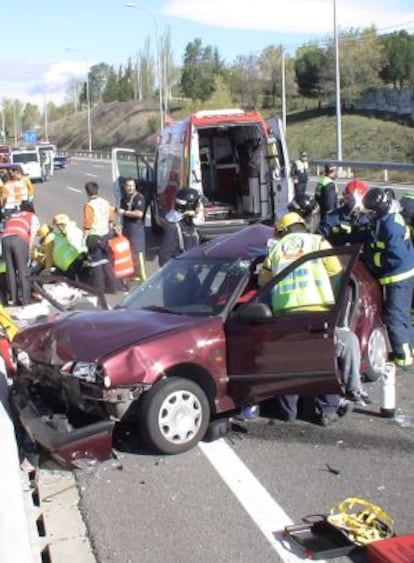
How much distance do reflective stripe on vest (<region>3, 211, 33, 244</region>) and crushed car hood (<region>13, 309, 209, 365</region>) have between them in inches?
206

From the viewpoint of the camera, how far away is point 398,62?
242ft

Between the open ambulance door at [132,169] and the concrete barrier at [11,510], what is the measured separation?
1203 centimetres

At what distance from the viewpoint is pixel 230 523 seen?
448 centimetres

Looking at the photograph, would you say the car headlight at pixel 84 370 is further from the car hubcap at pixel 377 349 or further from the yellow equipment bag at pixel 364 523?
the car hubcap at pixel 377 349

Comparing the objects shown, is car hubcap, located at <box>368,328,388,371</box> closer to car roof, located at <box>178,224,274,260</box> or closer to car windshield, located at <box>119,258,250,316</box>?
car roof, located at <box>178,224,274,260</box>

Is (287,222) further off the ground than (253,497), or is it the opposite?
(287,222)

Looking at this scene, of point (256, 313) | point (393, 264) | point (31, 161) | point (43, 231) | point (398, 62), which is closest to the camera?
point (256, 313)

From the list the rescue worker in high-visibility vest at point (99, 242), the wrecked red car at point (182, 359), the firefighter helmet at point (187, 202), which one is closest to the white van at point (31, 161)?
the rescue worker in high-visibility vest at point (99, 242)

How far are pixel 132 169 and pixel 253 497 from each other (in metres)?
13.7

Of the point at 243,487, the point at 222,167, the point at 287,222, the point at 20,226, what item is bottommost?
the point at 243,487

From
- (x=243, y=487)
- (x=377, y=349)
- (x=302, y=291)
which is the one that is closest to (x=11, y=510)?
(x=243, y=487)

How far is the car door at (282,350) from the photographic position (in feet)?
18.4

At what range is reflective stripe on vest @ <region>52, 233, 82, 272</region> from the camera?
456 inches

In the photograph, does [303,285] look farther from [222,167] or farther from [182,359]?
[222,167]
